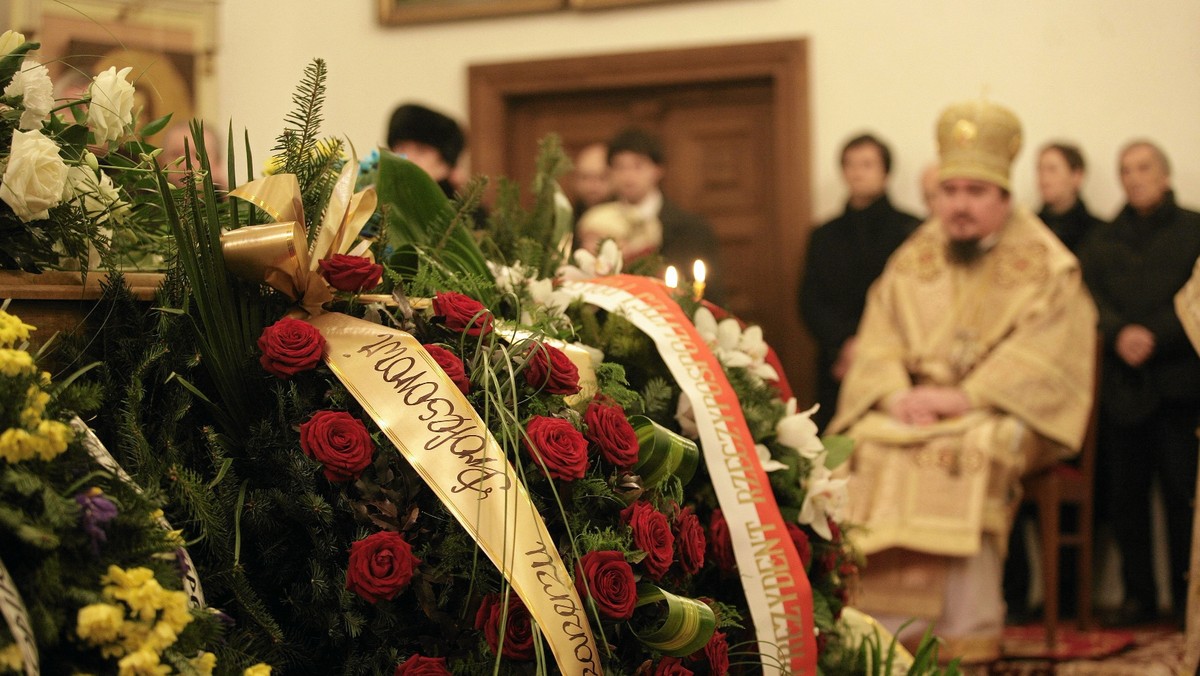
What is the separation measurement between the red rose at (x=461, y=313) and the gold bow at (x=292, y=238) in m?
0.13

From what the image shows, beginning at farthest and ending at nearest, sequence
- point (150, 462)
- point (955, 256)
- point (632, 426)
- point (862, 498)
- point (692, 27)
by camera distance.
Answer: point (692, 27) → point (955, 256) → point (862, 498) → point (632, 426) → point (150, 462)

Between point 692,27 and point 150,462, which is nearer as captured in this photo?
point 150,462

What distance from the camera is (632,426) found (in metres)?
1.44

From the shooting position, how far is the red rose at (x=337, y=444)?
119 centimetres

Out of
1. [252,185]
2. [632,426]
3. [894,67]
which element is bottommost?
[632,426]

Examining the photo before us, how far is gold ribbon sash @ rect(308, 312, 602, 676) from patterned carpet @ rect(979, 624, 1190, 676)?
3124 mm

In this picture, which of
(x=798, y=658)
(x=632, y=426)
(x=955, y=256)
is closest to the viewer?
(x=632, y=426)

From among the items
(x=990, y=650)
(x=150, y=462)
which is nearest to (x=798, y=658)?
(x=150, y=462)

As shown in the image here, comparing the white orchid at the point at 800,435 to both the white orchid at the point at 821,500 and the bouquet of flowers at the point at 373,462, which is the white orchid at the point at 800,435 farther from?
the bouquet of flowers at the point at 373,462

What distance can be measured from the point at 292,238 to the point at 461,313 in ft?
0.71

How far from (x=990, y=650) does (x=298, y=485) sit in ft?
11.2

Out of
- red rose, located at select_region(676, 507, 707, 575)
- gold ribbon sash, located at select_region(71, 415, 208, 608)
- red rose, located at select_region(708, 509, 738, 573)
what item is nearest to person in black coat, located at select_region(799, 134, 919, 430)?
red rose, located at select_region(708, 509, 738, 573)

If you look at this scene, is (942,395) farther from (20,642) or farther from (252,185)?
(20,642)

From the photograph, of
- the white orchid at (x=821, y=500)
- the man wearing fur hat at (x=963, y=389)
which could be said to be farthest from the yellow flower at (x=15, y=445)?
the man wearing fur hat at (x=963, y=389)
